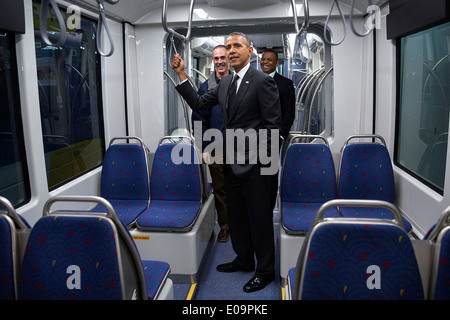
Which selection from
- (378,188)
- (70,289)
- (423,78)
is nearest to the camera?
(70,289)

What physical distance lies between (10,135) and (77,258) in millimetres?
1346

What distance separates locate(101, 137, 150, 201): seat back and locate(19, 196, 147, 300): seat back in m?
1.88

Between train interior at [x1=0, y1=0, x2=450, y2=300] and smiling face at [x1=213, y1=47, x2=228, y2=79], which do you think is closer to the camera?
train interior at [x1=0, y1=0, x2=450, y2=300]

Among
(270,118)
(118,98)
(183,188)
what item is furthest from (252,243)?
(118,98)

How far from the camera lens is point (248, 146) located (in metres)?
2.64

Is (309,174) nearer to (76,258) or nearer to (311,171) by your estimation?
(311,171)

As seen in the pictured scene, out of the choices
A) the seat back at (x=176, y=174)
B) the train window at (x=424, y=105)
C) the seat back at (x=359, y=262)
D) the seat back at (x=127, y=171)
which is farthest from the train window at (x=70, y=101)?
the train window at (x=424, y=105)

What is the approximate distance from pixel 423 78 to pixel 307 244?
2078 mm

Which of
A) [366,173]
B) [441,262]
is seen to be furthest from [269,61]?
[441,262]

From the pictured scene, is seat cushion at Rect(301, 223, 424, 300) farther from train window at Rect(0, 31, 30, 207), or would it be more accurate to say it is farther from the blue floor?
train window at Rect(0, 31, 30, 207)

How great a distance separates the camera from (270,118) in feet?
8.52

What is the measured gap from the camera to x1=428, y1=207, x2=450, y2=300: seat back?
141 centimetres

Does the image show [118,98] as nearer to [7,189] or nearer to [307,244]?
[7,189]

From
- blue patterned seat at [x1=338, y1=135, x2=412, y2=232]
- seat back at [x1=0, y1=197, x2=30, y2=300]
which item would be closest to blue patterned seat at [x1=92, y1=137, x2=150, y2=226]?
blue patterned seat at [x1=338, y1=135, x2=412, y2=232]
